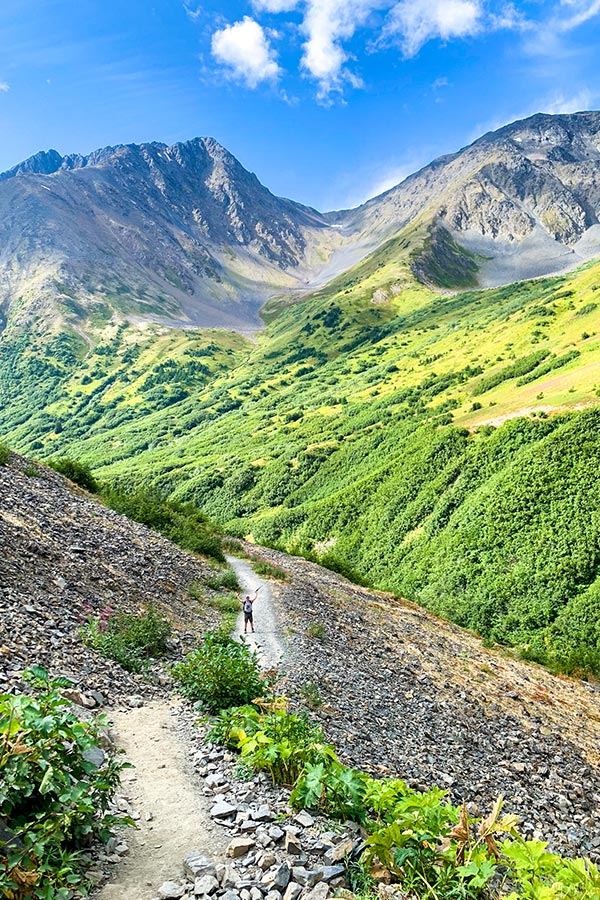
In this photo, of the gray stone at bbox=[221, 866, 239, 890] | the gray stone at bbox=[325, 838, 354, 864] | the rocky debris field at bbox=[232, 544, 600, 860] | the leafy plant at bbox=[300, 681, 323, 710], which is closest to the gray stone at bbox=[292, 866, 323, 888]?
the gray stone at bbox=[325, 838, 354, 864]

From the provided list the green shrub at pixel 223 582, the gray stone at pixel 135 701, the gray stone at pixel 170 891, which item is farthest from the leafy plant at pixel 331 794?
the green shrub at pixel 223 582

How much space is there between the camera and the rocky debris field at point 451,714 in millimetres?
13164

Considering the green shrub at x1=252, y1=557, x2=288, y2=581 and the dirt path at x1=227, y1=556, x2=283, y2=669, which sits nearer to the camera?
the dirt path at x1=227, y1=556, x2=283, y2=669

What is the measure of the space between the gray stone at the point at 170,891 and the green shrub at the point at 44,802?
0.77 metres

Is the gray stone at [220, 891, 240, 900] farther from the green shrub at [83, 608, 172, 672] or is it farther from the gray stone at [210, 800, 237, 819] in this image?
the green shrub at [83, 608, 172, 672]

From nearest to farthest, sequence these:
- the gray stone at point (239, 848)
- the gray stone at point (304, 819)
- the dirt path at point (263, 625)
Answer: the gray stone at point (239, 848), the gray stone at point (304, 819), the dirt path at point (263, 625)

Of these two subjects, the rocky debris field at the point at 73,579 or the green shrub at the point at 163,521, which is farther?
the green shrub at the point at 163,521

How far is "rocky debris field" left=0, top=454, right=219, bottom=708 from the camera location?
11.7m

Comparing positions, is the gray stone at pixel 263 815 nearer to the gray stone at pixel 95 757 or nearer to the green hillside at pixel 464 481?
the gray stone at pixel 95 757

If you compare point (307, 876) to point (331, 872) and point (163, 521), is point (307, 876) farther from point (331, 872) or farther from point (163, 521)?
point (163, 521)

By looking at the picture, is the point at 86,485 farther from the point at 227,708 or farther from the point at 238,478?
the point at 238,478

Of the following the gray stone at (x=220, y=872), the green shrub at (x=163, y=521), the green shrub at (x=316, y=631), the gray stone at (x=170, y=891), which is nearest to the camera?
the gray stone at (x=170, y=891)

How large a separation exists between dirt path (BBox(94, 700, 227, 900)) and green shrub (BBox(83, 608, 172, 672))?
9.46ft

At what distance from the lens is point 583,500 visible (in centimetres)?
5072
